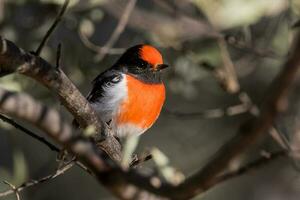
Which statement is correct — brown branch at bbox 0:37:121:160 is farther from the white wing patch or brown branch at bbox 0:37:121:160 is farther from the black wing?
the black wing

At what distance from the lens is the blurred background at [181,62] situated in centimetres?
457

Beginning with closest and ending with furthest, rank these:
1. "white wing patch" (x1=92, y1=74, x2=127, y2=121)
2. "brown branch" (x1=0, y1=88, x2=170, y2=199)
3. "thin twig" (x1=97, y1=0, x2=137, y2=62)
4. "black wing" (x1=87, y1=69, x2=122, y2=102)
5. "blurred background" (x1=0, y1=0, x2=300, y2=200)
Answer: "brown branch" (x1=0, y1=88, x2=170, y2=199), "thin twig" (x1=97, y1=0, x2=137, y2=62), "blurred background" (x1=0, y1=0, x2=300, y2=200), "white wing patch" (x1=92, y1=74, x2=127, y2=121), "black wing" (x1=87, y1=69, x2=122, y2=102)

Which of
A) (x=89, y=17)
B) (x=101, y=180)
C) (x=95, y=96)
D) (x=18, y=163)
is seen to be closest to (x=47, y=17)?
(x=89, y=17)

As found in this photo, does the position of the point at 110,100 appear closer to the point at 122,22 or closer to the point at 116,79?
the point at 116,79

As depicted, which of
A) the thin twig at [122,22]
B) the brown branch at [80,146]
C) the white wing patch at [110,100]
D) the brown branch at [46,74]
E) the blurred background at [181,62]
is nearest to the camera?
the brown branch at [80,146]

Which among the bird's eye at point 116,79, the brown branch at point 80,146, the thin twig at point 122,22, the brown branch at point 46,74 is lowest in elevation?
the bird's eye at point 116,79

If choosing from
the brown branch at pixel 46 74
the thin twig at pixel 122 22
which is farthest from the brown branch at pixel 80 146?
the thin twig at pixel 122 22

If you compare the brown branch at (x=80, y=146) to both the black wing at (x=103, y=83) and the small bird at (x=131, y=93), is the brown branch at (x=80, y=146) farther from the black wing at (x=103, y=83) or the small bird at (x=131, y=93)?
the black wing at (x=103, y=83)

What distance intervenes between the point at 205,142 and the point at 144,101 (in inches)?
82.2

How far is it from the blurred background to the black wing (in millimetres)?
180

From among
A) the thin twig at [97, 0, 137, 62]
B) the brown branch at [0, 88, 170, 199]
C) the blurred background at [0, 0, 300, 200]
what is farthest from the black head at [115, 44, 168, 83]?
the brown branch at [0, 88, 170, 199]

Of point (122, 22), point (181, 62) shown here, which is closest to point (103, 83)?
point (122, 22)

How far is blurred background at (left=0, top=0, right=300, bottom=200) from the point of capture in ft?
15.0

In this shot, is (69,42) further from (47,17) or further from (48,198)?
(48,198)
